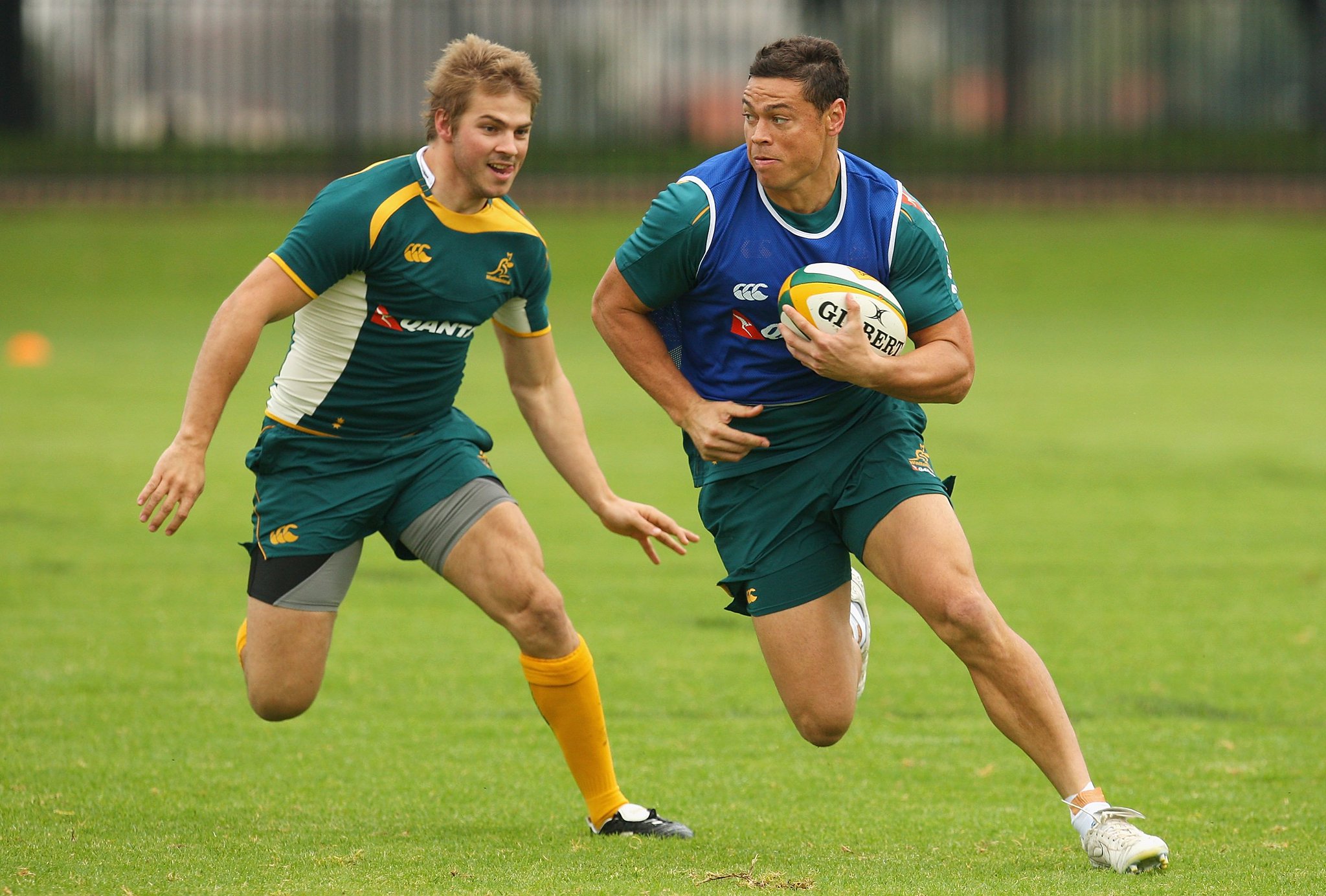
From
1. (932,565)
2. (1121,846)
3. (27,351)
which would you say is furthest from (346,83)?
(1121,846)

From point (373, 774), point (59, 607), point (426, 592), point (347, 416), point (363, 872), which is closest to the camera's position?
point (363, 872)

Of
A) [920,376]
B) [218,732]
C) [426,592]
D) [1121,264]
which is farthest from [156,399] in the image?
[1121,264]

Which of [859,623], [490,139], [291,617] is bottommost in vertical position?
[859,623]

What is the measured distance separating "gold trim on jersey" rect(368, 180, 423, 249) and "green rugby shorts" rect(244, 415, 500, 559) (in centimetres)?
71

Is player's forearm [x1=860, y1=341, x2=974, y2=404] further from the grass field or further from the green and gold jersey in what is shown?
the grass field

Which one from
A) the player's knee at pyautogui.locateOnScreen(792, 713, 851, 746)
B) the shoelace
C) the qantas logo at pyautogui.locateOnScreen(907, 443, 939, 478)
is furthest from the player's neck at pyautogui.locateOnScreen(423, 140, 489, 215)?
the shoelace

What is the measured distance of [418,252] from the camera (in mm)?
5168

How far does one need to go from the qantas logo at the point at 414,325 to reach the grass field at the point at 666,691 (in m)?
1.62

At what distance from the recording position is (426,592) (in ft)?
30.0

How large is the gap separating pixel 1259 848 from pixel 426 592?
17.3ft

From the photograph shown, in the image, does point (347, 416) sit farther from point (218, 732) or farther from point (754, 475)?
point (218, 732)

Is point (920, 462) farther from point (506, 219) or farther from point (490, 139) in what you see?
point (490, 139)

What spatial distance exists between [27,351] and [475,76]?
46.8 ft

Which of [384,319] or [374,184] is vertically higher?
[374,184]
